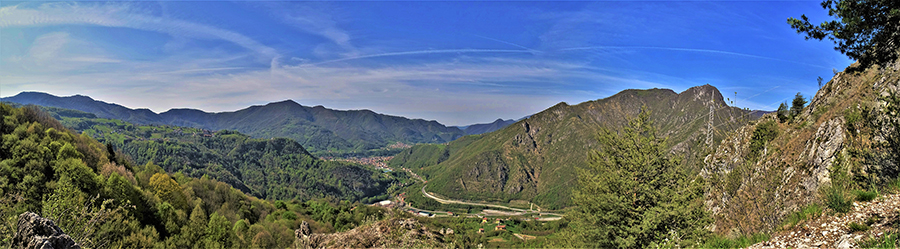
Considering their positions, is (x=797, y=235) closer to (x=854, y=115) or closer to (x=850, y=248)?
(x=850, y=248)

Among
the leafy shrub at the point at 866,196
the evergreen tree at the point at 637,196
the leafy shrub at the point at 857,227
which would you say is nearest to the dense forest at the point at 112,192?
the evergreen tree at the point at 637,196

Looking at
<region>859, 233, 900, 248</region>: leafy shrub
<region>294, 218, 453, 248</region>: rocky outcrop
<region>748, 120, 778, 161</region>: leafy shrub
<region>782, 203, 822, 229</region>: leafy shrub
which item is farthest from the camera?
<region>748, 120, 778, 161</region>: leafy shrub

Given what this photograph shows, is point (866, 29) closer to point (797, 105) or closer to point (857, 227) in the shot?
point (857, 227)

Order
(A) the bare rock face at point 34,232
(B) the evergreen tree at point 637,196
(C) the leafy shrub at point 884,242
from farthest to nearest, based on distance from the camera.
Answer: (B) the evergreen tree at point 637,196
(A) the bare rock face at point 34,232
(C) the leafy shrub at point 884,242

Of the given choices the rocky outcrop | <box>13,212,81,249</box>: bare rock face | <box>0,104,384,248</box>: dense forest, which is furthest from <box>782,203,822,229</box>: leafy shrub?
<box>0,104,384,248</box>: dense forest

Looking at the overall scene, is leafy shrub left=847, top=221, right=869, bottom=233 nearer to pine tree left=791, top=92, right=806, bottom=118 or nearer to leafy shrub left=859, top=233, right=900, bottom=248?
leafy shrub left=859, top=233, right=900, bottom=248

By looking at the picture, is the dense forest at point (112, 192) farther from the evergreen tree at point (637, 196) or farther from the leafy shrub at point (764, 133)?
the leafy shrub at point (764, 133)
